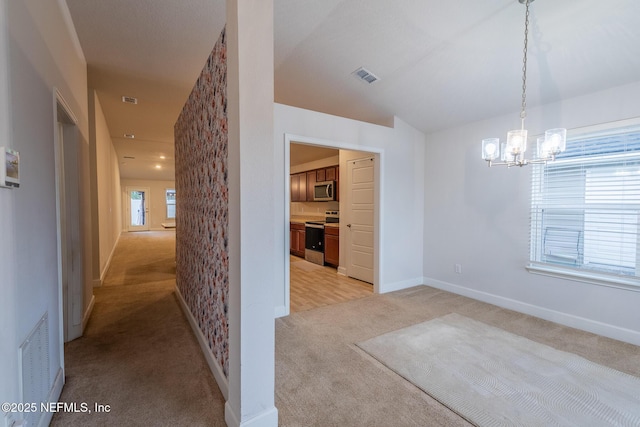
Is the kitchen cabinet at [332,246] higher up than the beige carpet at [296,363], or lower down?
higher up

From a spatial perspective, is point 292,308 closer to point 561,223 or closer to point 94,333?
point 94,333

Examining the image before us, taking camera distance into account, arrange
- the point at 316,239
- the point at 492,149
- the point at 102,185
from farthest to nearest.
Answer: the point at 316,239 < the point at 102,185 < the point at 492,149

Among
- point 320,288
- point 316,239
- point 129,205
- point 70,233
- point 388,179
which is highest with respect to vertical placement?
point 388,179

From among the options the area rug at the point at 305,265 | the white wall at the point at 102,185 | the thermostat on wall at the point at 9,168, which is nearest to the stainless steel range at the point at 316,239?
the area rug at the point at 305,265

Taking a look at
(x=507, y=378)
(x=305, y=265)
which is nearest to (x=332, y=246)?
(x=305, y=265)

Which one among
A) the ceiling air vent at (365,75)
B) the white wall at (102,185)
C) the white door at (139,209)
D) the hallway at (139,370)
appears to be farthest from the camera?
the white door at (139,209)

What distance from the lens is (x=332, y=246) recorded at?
18.1 feet

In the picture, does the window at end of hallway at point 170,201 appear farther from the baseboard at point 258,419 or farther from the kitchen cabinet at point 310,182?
the baseboard at point 258,419

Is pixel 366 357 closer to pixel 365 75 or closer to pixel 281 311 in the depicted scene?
pixel 281 311

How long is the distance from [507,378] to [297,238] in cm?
520

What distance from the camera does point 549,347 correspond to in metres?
2.53

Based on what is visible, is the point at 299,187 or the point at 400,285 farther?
the point at 299,187

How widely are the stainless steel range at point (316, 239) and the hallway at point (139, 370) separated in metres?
2.94

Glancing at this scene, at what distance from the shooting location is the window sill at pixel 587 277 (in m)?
2.63
